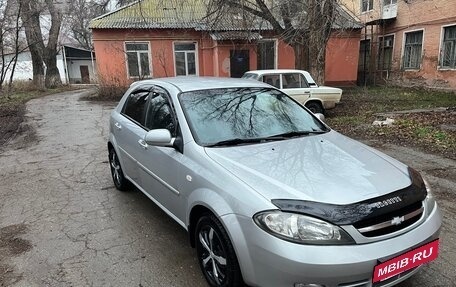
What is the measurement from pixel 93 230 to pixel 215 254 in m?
1.81

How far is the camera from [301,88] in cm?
1125

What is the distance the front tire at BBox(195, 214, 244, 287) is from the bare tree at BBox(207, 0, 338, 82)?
911 cm

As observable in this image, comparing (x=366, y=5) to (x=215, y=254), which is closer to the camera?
(x=215, y=254)

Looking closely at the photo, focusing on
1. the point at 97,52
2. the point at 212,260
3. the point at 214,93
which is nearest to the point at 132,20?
the point at 97,52

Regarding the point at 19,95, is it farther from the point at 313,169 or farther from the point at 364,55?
the point at 313,169

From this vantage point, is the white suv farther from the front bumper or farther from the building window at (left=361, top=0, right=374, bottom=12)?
the building window at (left=361, top=0, right=374, bottom=12)

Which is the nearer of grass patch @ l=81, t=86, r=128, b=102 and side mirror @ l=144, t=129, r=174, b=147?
side mirror @ l=144, t=129, r=174, b=147

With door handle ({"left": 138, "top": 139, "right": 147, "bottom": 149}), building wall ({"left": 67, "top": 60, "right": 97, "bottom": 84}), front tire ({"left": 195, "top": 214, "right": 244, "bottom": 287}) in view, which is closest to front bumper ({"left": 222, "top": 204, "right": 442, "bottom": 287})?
front tire ({"left": 195, "top": 214, "right": 244, "bottom": 287})

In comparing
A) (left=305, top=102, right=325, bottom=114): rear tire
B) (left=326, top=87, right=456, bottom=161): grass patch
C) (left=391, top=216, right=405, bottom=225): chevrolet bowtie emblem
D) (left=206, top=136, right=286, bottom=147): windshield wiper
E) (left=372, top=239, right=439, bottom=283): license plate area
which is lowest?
(left=326, top=87, right=456, bottom=161): grass patch

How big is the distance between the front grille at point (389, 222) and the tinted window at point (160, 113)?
73.7 inches

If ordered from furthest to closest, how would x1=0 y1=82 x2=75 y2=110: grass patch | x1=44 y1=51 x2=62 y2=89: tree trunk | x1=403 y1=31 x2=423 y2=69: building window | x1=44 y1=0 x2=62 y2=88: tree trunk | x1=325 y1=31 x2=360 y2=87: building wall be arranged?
1. x1=44 y1=0 x2=62 y2=88: tree trunk
2. x1=44 y1=51 x2=62 y2=89: tree trunk
3. x1=325 y1=31 x2=360 y2=87: building wall
4. x1=403 y1=31 x2=423 y2=69: building window
5. x1=0 y1=82 x2=75 y2=110: grass patch

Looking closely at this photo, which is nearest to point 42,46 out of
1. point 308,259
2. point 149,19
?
point 149,19

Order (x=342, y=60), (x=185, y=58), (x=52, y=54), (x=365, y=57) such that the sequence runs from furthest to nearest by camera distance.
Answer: (x=52, y=54) < (x=365, y=57) < (x=342, y=60) < (x=185, y=58)

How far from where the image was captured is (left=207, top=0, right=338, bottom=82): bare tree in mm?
10805
